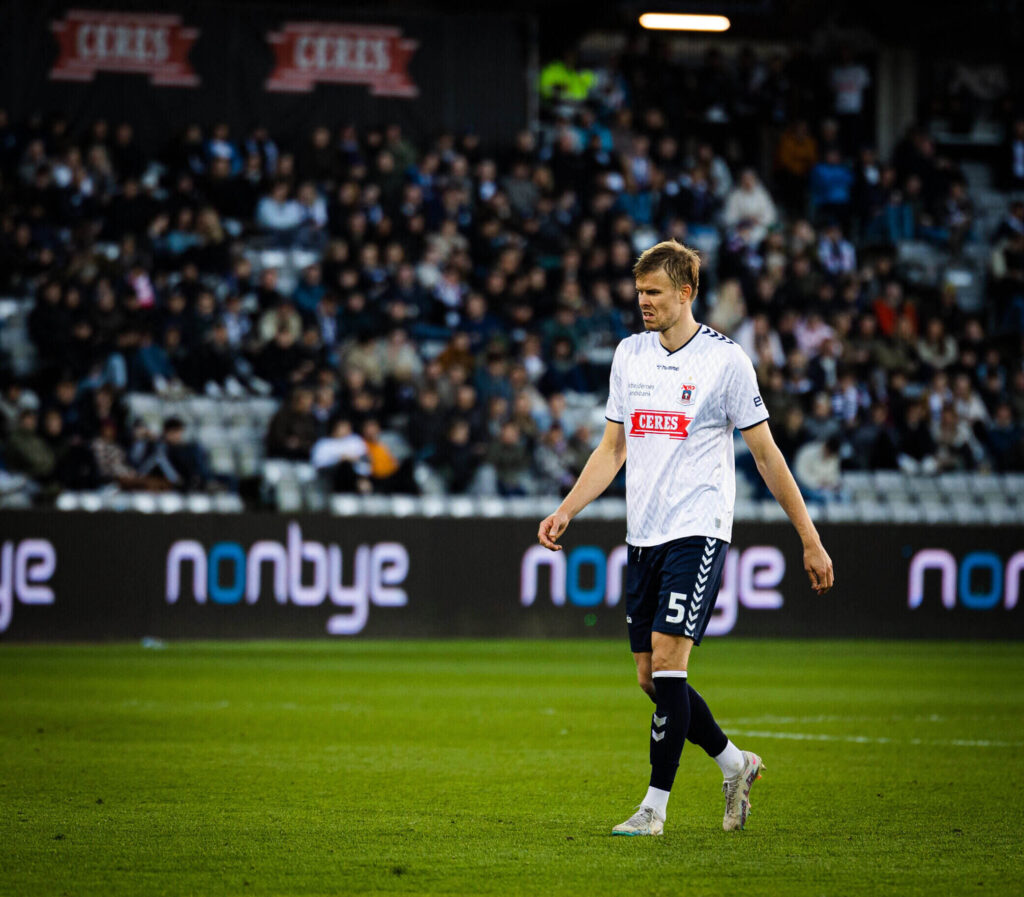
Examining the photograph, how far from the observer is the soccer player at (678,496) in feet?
21.4

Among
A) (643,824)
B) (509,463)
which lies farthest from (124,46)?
(643,824)

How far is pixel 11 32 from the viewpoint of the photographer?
2377 centimetres

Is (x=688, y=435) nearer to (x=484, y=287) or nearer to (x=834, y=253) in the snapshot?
(x=484, y=287)

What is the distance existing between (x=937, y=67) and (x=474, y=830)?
2516 cm

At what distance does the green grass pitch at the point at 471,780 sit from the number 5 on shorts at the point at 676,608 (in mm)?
832

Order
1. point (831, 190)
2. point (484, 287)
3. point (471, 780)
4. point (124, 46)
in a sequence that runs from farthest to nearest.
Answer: point (831, 190), point (124, 46), point (484, 287), point (471, 780)

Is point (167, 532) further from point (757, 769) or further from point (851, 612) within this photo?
point (757, 769)

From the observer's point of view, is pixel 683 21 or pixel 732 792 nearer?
pixel 732 792

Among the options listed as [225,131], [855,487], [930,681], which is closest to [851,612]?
[855,487]

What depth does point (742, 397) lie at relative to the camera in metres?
6.61

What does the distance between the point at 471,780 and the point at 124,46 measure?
1860 centimetres

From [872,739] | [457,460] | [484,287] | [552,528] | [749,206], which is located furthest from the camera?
[749,206]

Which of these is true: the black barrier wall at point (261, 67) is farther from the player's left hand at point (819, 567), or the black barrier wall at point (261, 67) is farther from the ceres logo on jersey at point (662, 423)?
the player's left hand at point (819, 567)

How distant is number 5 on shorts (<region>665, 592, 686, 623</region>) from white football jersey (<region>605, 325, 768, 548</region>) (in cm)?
24
